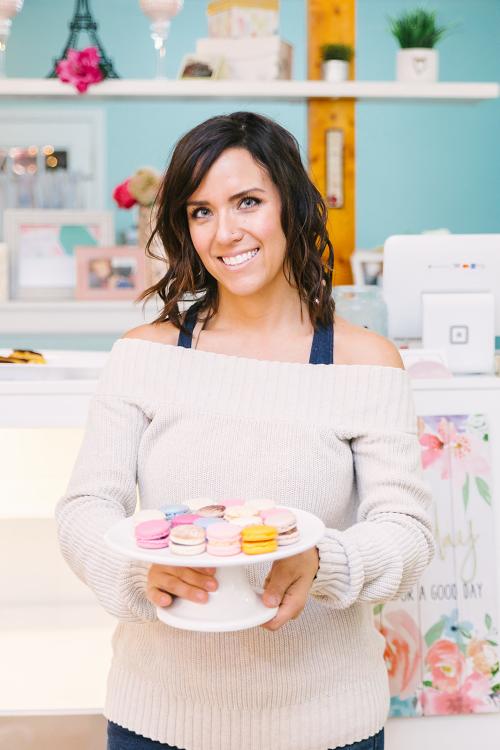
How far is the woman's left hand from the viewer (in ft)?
3.42

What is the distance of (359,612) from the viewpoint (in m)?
1.28

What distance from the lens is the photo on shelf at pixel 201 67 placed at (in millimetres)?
3799

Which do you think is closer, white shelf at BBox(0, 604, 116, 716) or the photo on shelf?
white shelf at BBox(0, 604, 116, 716)

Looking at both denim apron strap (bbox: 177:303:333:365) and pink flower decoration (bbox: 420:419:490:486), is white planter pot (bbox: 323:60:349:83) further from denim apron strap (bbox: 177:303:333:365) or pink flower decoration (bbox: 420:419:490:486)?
denim apron strap (bbox: 177:303:333:365)

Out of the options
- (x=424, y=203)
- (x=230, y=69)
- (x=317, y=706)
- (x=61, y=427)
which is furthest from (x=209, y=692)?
(x=424, y=203)

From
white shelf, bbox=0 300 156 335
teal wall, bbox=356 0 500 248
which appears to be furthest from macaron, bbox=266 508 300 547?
teal wall, bbox=356 0 500 248

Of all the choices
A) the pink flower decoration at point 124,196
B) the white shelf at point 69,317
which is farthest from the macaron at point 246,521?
the white shelf at point 69,317

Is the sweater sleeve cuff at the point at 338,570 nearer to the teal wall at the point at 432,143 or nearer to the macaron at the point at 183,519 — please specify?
the macaron at the point at 183,519

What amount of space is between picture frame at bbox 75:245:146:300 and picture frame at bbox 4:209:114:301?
11cm

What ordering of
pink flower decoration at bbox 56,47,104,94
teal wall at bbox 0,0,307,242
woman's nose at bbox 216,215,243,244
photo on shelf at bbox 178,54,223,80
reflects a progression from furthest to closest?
teal wall at bbox 0,0,307,242
photo on shelf at bbox 178,54,223,80
pink flower decoration at bbox 56,47,104,94
woman's nose at bbox 216,215,243,244

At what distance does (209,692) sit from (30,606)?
68 cm

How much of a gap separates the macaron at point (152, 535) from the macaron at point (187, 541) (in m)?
0.01

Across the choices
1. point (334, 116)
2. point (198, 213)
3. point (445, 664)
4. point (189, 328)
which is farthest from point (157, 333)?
point (334, 116)

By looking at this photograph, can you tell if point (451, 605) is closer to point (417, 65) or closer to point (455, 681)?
point (455, 681)
